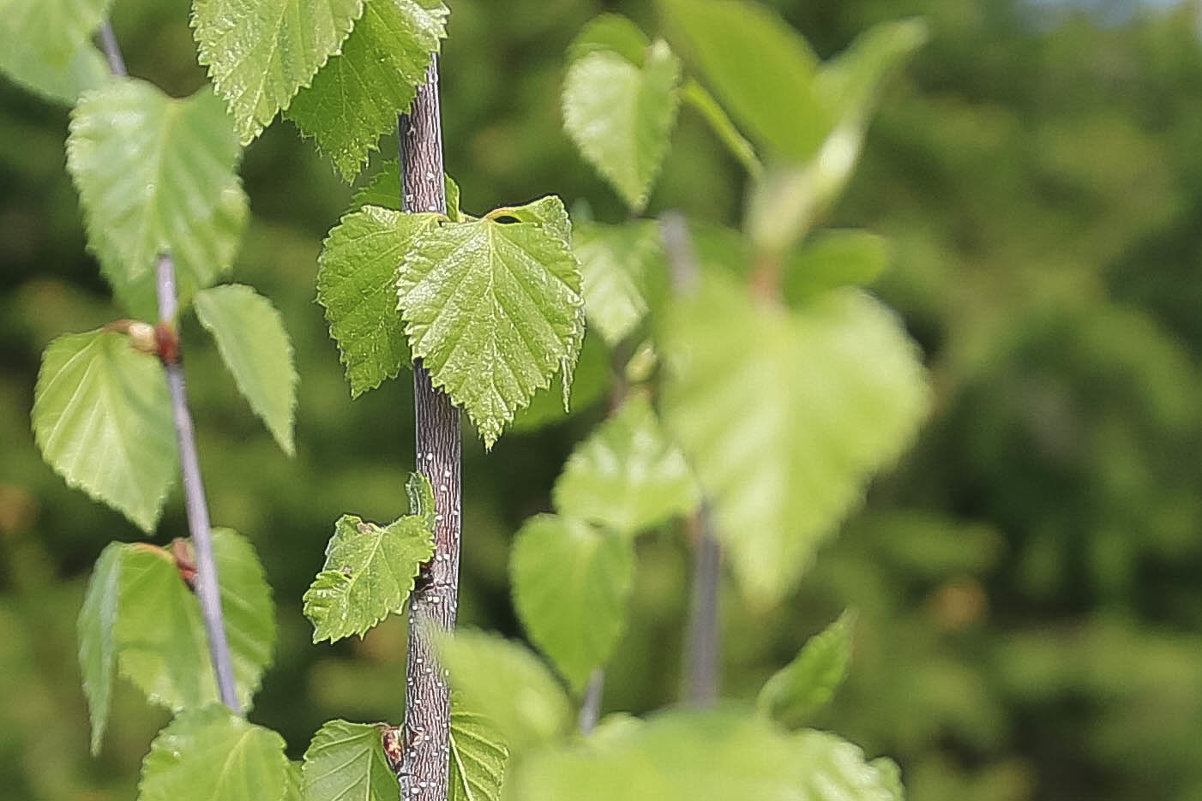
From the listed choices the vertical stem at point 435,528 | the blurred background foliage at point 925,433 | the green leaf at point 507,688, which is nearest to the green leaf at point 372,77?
the vertical stem at point 435,528

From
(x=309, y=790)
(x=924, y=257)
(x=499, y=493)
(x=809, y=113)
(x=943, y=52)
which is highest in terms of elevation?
(x=943, y=52)

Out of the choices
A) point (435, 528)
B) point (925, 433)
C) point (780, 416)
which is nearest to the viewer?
point (780, 416)

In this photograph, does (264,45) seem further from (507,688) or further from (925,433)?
(925,433)

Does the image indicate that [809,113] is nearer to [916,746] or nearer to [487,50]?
[487,50]

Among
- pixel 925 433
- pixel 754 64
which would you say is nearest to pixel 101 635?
pixel 754 64

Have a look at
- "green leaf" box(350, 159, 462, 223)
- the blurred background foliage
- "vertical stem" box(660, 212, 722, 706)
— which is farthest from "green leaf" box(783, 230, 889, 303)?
the blurred background foliage

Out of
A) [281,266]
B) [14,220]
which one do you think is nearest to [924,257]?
[281,266]

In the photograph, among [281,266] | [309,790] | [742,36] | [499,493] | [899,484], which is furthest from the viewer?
[899,484]
